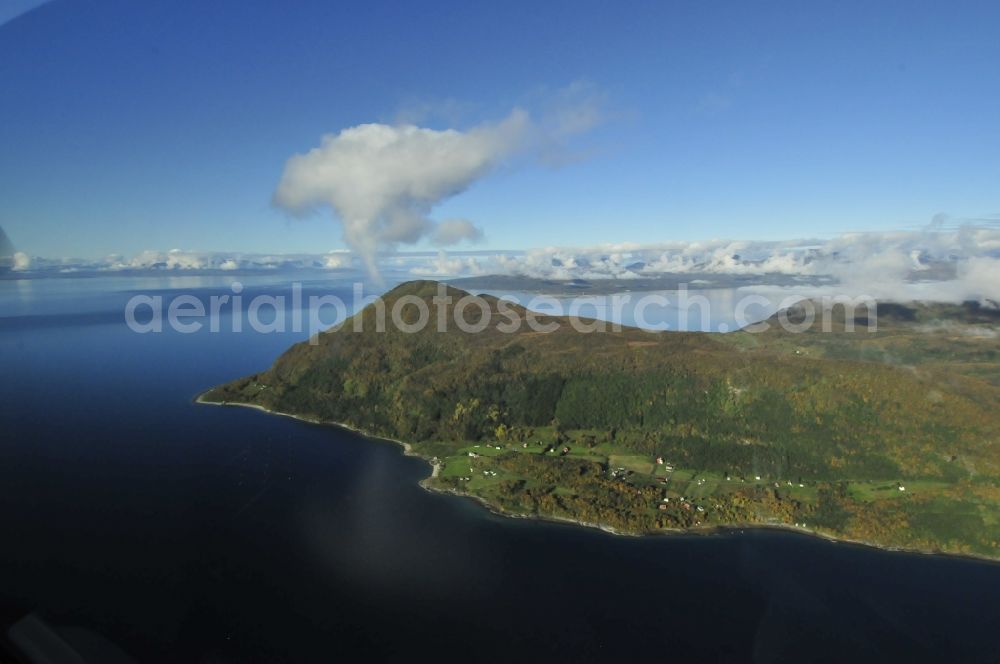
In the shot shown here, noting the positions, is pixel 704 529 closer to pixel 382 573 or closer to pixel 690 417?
pixel 690 417

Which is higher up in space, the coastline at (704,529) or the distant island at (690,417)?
the distant island at (690,417)

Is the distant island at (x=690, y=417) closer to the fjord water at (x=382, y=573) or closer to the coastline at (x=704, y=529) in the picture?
the coastline at (x=704, y=529)

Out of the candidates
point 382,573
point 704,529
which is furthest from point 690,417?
point 382,573

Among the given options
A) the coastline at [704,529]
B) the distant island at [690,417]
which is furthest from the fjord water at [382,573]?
the distant island at [690,417]

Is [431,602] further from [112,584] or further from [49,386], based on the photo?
[49,386]

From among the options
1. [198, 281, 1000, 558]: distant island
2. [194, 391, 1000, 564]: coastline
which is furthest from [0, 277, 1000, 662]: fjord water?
[198, 281, 1000, 558]: distant island

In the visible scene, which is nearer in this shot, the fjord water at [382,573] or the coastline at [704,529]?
the fjord water at [382,573]

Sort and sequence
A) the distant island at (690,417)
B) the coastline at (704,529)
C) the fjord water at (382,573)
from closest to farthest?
the fjord water at (382,573)
the coastline at (704,529)
the distant island at (690,417)
